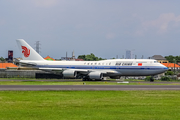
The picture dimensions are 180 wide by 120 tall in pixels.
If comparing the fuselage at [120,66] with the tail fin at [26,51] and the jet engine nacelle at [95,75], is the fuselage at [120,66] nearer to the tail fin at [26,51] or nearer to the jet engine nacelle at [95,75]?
the tail fin at [26,51]

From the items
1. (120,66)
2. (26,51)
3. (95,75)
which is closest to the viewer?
(95,75)

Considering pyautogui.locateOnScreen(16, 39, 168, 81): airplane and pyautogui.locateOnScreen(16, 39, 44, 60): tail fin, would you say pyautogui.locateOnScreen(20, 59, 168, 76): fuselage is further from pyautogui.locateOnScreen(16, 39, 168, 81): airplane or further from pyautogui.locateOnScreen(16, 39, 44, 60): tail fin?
pyautogui.locateOnScreen(16, 39, 44, 60): tail fin

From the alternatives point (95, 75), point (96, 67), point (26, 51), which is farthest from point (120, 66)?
point (26, 51)

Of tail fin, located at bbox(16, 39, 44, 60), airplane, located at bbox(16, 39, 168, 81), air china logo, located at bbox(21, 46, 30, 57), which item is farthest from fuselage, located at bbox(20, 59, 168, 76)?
air china logo, located at bbox(21, 46, 30, 57)

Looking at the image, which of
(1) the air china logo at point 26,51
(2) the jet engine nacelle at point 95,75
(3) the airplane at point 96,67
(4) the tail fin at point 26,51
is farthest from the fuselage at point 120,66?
(1) the air china logo at point 26,51

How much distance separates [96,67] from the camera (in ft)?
212

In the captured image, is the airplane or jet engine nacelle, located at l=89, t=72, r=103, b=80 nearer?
the airplane

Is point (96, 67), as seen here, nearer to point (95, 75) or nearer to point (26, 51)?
point (95, 75)

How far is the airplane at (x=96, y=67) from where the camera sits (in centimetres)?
6144

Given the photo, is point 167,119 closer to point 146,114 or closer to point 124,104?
point 146,114

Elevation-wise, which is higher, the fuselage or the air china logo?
the air china logo

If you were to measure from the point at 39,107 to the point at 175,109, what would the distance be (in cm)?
879

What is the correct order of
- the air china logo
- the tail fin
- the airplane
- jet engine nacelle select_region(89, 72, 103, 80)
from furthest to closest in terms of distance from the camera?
the air china logo < the tail fin < jet engine nacelle select_region(89, 72, 103, 80) < the airplane

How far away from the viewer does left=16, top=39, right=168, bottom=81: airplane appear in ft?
202
